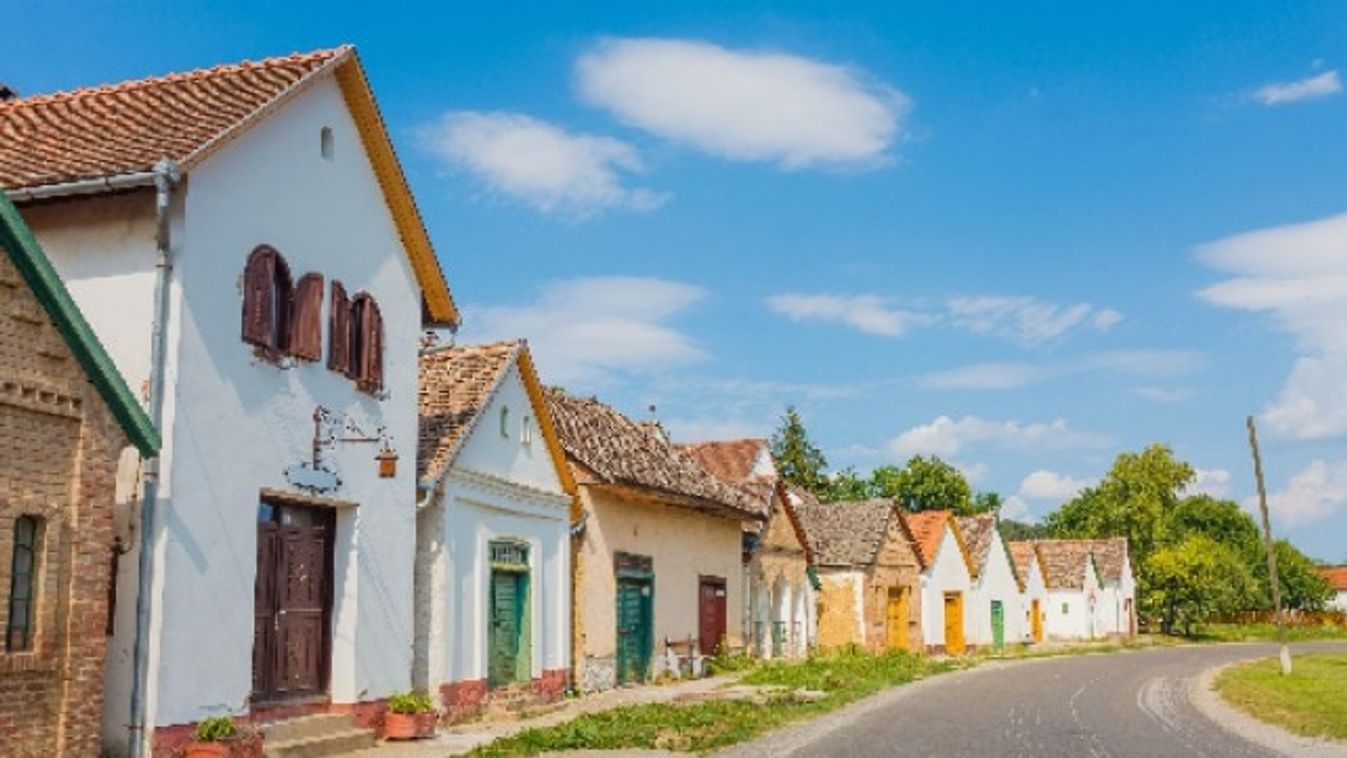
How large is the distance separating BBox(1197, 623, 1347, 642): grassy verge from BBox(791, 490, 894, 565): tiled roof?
3645 centimetres

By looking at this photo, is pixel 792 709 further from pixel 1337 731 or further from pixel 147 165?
pixel 147 165

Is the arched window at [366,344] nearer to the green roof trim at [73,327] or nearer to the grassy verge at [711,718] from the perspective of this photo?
the green roof trim at [73,327]

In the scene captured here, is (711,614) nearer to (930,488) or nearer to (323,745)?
(323,745)

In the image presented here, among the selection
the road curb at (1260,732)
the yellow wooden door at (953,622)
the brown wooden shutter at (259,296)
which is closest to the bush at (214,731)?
the brown wooden shutter at (259,296)

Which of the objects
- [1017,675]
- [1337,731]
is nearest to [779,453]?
[1017,675]

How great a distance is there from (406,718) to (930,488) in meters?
67.4

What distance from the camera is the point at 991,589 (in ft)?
168

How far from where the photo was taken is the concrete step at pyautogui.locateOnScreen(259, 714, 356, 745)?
14078mm

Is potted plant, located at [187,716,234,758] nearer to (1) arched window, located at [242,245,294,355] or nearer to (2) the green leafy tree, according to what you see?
(1) arched window, located at [242,245,294,355]

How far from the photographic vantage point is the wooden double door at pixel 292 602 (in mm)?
14727

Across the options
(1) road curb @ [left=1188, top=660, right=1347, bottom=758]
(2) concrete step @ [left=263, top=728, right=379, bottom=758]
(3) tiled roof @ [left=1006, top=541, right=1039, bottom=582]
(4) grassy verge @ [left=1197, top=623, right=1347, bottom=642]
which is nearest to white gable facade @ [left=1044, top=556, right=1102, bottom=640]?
(3) tiled roof @ [left=1006, top=541, right=1039, bottom=582]

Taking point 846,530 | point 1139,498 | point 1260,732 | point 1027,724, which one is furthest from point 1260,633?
point 1027,724

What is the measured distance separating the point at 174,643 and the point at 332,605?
339 cm

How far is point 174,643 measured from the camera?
12.7 meters
